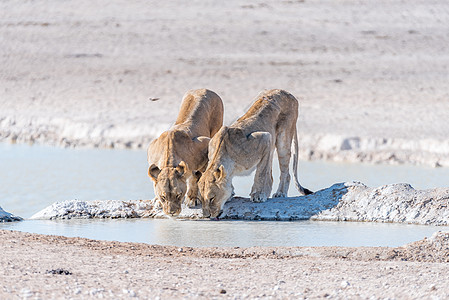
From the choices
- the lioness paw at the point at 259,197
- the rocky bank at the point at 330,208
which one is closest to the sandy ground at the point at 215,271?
the rocky bank at the point at 330,208

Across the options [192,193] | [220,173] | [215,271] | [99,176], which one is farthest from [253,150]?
[99,176]

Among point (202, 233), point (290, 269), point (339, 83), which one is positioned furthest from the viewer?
point (339, 83)

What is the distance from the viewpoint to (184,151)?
11.2 metres

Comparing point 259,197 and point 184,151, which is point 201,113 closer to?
point 184,151

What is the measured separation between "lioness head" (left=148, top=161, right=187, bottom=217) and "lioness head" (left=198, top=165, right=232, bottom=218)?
0.88ft

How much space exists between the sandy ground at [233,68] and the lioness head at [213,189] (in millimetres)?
7551

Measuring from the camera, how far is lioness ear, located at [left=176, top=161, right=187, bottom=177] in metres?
10.6

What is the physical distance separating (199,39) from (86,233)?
21761 millimetres

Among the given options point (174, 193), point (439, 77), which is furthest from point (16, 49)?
point (174, 193)

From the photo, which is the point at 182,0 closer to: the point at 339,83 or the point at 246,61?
the point at 246,61

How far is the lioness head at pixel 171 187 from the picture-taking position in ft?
34.6

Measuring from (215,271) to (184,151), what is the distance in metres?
3.83

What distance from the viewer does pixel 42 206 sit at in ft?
41.7

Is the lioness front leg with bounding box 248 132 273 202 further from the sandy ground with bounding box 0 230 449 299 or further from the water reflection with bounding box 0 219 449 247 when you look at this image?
the sandy ground with bounding box 0 230 449 299
